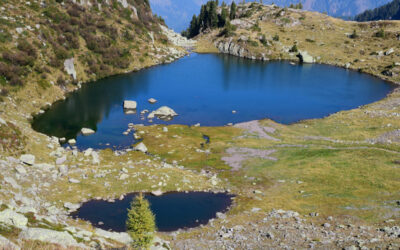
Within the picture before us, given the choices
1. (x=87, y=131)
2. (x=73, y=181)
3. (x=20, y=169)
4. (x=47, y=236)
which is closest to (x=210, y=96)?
(x=87, y=131)

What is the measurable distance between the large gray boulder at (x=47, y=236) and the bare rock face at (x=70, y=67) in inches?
3596

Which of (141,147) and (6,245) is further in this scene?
(141,147)

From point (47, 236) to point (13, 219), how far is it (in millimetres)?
3171

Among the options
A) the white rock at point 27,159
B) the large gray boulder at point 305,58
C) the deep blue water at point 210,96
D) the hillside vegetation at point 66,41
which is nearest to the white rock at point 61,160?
the white rock at point 27,159

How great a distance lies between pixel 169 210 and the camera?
129 feet

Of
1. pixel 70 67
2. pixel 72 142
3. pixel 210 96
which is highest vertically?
A: pixel 70 67

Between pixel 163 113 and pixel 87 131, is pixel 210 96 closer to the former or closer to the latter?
pixel 163 113

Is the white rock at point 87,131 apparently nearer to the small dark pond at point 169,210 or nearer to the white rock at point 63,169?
the white rock at point 63,169

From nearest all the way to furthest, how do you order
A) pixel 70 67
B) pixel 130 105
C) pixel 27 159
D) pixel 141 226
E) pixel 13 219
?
1. pixel 13 219
2. pixel 141 226
3. pixel 27 159
4. pixel 130 105
5. pixel 70 67

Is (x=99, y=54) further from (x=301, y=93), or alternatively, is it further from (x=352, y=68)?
(x=352, y=68)

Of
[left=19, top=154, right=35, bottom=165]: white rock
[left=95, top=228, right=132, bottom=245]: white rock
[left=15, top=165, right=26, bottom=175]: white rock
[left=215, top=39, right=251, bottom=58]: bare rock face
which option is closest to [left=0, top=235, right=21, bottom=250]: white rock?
[left=95, top=228, right=132, bottom=245]: white rock

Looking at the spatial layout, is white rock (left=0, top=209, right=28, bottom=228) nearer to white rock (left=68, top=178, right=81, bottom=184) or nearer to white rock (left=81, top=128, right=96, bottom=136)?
white rock (left=68, top=178, right=81, bottom=184)

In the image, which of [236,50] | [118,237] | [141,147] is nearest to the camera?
[118,237]

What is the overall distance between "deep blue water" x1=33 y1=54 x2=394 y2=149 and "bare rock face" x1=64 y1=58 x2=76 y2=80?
21.6 feet
